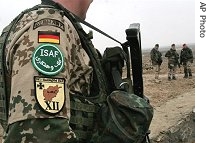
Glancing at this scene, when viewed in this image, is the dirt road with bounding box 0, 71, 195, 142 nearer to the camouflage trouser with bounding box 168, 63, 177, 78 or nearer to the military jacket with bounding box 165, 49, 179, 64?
the camouflage trouser with bounding box 168, 63, 177, 78

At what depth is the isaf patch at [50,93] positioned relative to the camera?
122 centimetres

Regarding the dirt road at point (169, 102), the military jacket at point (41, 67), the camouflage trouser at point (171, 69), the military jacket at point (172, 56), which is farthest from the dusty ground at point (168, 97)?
the military jacket at point (41, 67)

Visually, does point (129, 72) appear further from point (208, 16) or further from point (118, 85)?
point (208, 16)

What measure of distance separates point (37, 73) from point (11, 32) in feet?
0.90

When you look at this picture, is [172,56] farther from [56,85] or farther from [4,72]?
[56,85]

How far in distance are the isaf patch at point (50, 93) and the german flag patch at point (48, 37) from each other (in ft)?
0.37

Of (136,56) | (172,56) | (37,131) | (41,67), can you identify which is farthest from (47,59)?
(172,56)

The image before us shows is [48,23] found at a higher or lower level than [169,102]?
higher

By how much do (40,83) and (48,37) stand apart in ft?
0.46

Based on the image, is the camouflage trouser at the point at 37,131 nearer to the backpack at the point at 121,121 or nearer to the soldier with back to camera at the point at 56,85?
the soldier with back to camera at the point at 56,85

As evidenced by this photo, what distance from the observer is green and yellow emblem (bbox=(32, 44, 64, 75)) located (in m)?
1.23

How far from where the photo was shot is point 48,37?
49.4 inches

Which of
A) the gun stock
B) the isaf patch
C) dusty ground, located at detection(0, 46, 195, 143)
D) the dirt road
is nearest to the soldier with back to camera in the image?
the isaf patch

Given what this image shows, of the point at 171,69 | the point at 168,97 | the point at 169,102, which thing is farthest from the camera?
the point at 171,69
